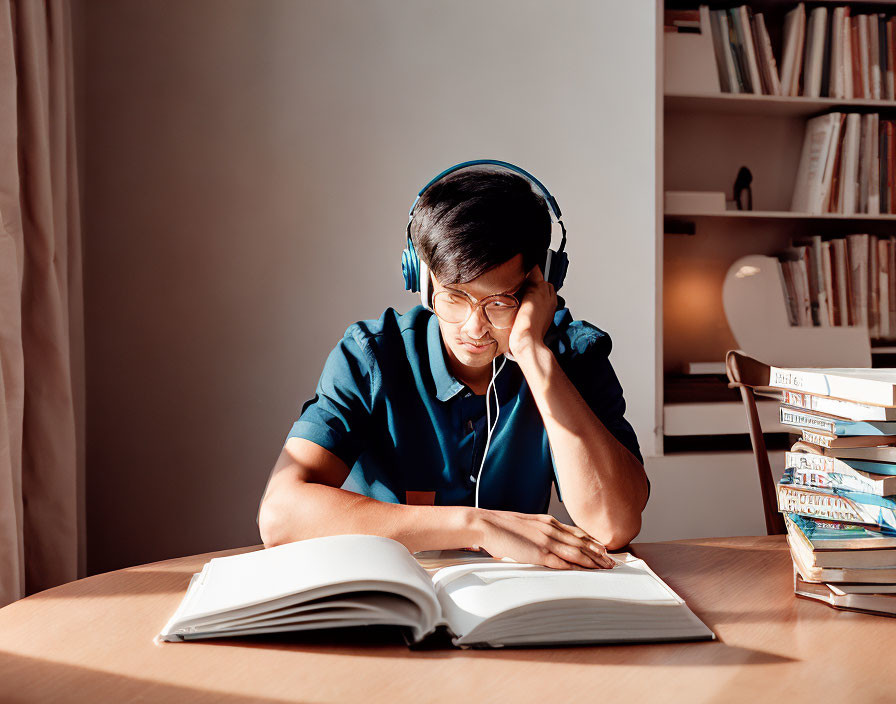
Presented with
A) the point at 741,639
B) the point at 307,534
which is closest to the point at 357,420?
the point at 307,534

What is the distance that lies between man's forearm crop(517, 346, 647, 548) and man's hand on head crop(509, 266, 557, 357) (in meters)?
0.02

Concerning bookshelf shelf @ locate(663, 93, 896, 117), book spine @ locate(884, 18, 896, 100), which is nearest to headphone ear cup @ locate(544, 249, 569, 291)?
bookshelf shelf @ locate(663, 93, 896, 117)

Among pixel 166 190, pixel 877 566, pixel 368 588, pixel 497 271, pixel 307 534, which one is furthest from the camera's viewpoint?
pixel 166 190

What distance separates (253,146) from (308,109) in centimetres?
20

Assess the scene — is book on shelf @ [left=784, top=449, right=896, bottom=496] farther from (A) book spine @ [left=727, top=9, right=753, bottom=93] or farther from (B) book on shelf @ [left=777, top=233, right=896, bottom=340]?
(A) book spine @ [left=727, top=9, right=753, bottom=93]

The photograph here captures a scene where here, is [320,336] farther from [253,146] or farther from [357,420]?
[357,420]

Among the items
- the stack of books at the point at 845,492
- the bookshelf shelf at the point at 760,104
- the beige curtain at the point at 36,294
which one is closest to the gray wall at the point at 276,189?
the bookshelf shelf at the point at 760,104

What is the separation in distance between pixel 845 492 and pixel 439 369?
2.10 feet

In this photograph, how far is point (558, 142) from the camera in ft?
7.67

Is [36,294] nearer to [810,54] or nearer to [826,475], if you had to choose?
[826,475]

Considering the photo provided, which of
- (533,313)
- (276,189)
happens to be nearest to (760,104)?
→ (276,189)

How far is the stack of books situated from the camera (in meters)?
0.82

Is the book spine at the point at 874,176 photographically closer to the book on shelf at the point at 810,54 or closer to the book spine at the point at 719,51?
the book on shelf at the point at 810,54

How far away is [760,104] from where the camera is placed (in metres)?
2.43
